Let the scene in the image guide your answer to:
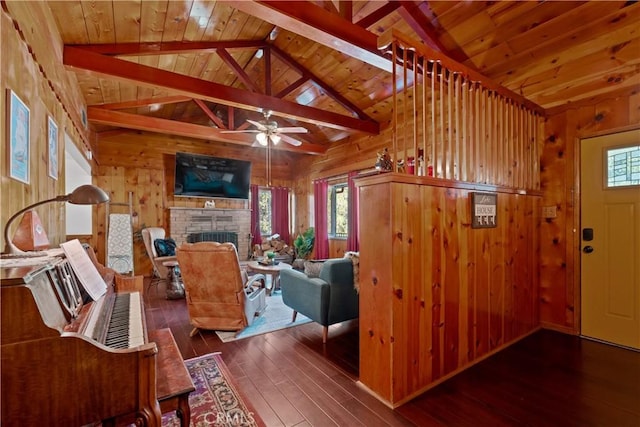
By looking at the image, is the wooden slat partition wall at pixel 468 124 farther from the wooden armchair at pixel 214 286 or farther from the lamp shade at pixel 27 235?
the lamp shade at pixel 27 235

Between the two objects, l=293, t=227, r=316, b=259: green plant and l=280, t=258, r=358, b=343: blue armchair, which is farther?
l=293, t=227, r=316, b=259: green plant

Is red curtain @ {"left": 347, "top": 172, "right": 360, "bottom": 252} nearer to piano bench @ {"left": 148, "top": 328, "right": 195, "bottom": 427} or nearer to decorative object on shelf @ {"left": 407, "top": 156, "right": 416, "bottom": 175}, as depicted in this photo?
decorative object on shelf @ {"left": 407, "top": 156, "right": 416, "bottom": 175}

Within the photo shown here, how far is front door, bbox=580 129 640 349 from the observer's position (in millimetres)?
2633

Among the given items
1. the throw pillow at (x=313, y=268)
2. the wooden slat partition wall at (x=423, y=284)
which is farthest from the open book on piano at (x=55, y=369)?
the throw pillow at (x=313, y=268)

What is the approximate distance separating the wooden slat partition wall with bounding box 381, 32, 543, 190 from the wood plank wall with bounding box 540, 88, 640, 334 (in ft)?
0.54

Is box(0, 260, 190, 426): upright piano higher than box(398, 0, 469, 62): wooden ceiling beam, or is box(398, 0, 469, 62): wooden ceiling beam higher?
box(398, 0, 469, 62): wooden ceiling beam

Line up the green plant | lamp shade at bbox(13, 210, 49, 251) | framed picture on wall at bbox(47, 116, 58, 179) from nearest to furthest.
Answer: lamp shade at bbox(13, 210, 49, 251) < framed picture on wall at bbox(47, 116, 58, 179) < the green plant

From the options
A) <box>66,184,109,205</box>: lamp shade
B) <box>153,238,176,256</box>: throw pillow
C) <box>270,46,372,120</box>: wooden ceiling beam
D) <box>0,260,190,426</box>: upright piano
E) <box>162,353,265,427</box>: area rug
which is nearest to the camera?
<box>0,260,190,426</box>: upright piano

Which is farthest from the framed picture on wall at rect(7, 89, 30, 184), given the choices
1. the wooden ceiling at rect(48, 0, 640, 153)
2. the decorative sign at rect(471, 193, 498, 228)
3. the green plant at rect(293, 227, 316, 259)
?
the green plant at rect(293, 227, 316, 259)

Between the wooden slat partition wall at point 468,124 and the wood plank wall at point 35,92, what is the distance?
6.76 feet

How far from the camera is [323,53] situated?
13.7ft

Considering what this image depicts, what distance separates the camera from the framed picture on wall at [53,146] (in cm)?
204

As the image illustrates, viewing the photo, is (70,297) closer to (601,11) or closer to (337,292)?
(337,292)

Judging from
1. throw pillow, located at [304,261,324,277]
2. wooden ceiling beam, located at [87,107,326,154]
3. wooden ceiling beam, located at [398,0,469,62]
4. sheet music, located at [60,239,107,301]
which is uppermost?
wooden ceiling beam, located at [398,0,469,62]
